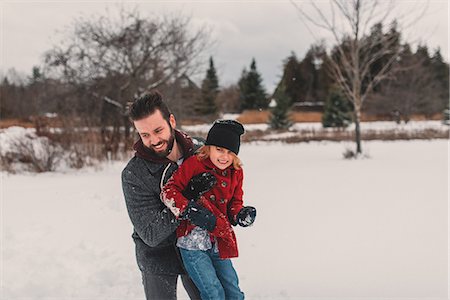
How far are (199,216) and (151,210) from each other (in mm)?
261

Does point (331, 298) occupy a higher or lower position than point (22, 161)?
lower

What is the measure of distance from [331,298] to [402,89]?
1323 inches

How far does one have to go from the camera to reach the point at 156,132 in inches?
78.7

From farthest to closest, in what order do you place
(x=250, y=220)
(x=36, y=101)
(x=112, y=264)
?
(x=36, y=101) < (x=112, y=264) < (x=250, y=220)

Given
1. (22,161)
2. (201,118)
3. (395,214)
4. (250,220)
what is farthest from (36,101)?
(250,220)

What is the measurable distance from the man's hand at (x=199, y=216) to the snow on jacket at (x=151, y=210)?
10 centimetres

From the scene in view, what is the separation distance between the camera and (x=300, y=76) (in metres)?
20.3

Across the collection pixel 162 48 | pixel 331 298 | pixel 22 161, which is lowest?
pixel 331 298

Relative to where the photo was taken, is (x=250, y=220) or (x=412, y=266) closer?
(x=250, y=220)

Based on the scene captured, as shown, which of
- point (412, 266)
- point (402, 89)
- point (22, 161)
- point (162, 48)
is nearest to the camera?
point (412, 266)

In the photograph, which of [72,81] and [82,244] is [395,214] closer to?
[82,244]

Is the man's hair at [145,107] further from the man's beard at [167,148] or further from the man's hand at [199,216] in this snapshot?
the man's hand at [199,216]

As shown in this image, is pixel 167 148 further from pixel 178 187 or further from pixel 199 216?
pixel 199 216

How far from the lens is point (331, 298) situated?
3.69 meters
